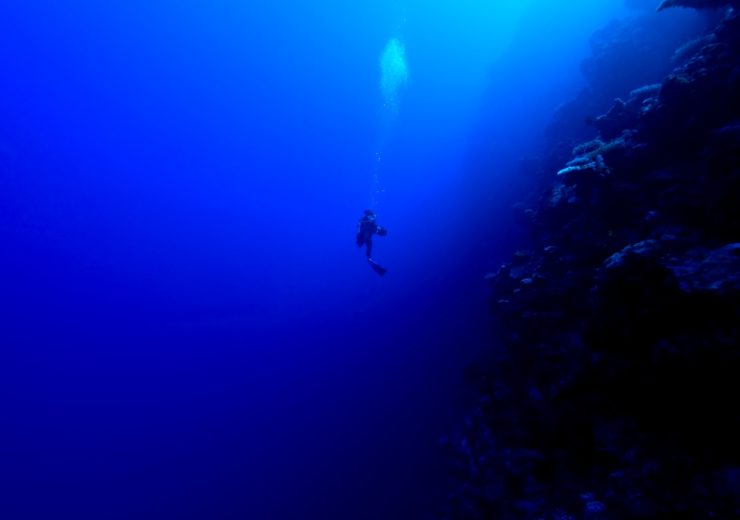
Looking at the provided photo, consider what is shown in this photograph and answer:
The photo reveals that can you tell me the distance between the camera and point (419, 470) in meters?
19.1

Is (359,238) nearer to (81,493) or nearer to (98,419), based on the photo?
(81,493)

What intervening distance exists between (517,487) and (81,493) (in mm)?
42175

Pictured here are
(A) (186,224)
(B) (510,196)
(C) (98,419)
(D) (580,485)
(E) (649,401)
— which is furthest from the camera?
(A) (186,224)

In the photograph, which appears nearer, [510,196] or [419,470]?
[419,470]

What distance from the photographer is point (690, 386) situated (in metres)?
5.90

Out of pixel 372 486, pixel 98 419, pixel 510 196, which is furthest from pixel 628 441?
pixel 98 419

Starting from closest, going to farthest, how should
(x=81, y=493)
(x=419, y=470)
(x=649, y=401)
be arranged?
(x=649, y=401), (x=419, y=470), (x=81, y=493)

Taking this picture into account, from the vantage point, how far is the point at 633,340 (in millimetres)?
6672

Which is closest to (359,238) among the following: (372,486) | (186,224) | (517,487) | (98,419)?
(517,487)

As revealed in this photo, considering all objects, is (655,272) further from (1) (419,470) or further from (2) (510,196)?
(2) (510,196)

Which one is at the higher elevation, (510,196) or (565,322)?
(510,196)

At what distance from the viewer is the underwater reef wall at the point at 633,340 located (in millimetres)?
5625

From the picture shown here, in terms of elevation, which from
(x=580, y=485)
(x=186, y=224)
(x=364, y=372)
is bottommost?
(x=580, y=485)

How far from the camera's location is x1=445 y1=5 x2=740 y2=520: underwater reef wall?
5.62m
